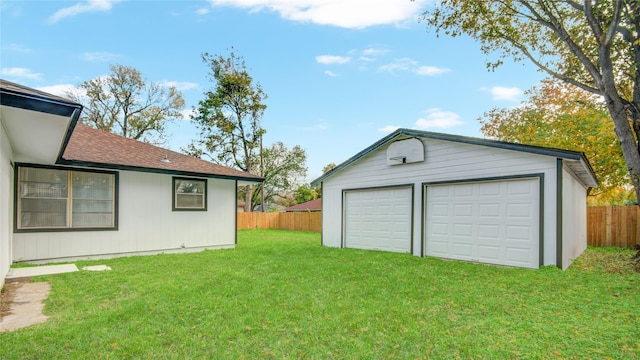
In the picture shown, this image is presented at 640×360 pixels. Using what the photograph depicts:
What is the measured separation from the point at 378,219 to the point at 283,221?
13128 millimetres

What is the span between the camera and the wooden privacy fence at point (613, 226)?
11.7 m

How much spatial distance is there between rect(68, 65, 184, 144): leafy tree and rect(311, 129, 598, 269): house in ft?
62.1

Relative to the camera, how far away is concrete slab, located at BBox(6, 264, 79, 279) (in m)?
6.08

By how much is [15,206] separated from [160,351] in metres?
6.63

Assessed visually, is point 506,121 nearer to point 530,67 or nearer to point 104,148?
point 530,67

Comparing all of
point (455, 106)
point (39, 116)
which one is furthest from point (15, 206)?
point (455, 106)

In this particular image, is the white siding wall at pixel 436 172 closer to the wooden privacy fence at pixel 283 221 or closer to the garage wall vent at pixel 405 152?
the garage wall vent at pixel 405 152

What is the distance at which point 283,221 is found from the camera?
2222cm

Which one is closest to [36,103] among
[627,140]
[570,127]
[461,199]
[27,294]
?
[27,294]

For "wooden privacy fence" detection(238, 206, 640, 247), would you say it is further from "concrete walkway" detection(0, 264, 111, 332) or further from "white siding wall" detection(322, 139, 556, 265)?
"concrete walkway" detection(0, 264, 111, 332)

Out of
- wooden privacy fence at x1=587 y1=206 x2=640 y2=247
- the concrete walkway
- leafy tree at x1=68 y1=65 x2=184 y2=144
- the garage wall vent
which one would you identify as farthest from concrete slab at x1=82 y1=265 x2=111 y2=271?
leafy tree at x1=68 y1=65 x2=184 y2=144

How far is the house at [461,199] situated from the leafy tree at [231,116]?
56.3 feet

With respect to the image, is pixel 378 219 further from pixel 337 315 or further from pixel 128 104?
pixel 128 104

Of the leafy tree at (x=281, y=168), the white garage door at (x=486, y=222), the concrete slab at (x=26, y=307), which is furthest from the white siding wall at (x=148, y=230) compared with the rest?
the leafy tree at (x=281, y=168)
